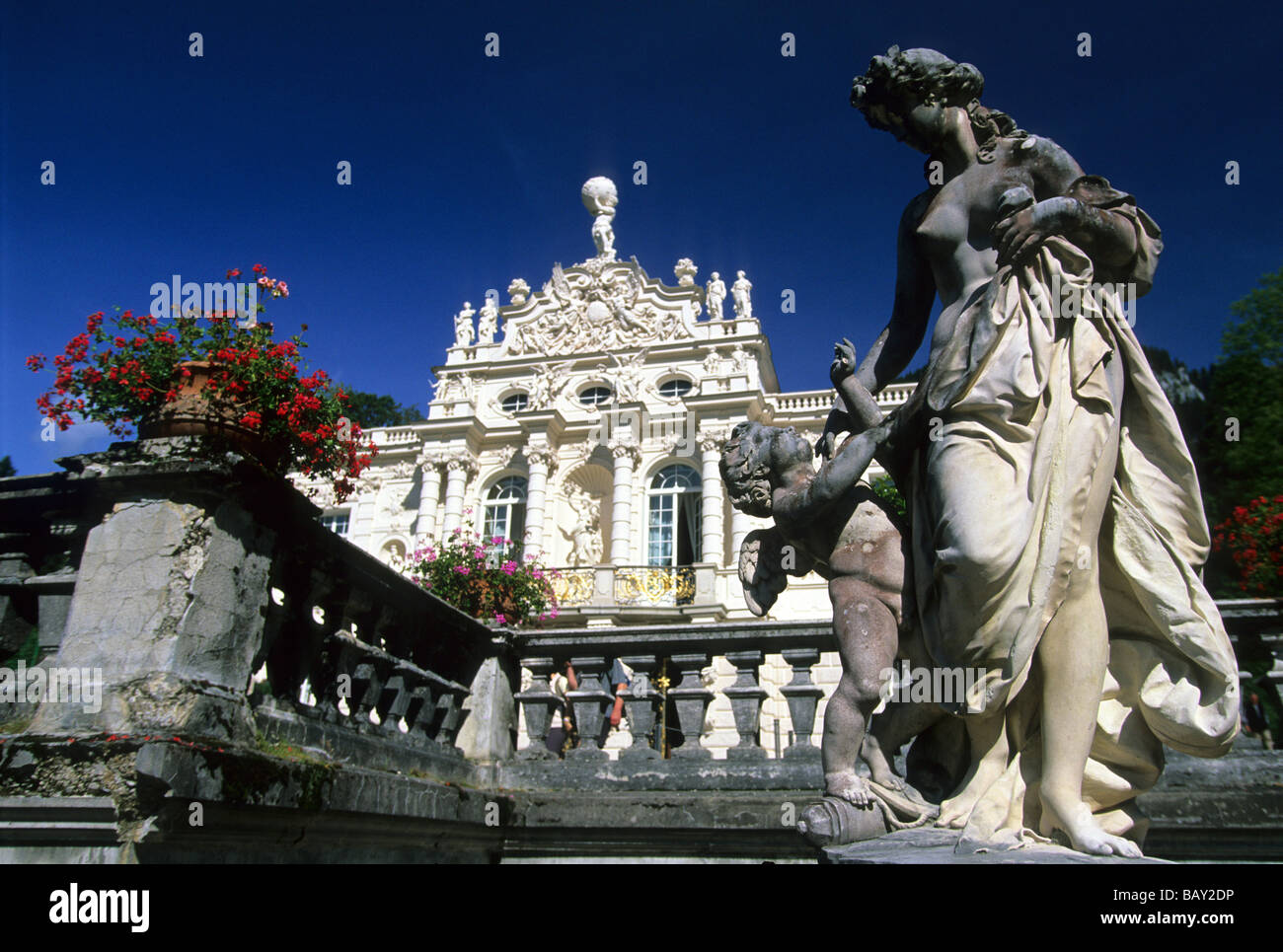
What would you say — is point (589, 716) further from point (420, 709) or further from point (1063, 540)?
point (1063, 540)

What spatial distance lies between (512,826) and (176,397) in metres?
2.57

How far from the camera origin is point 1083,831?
2186 mm

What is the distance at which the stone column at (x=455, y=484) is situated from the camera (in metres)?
26.7

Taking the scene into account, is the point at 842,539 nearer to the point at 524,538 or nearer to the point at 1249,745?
the point at 1249,745

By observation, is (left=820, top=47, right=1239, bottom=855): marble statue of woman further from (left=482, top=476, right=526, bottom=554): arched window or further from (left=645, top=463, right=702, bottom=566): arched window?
(left=482, top=476, right=526, bottom=554): arched window

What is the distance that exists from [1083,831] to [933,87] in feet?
7.83

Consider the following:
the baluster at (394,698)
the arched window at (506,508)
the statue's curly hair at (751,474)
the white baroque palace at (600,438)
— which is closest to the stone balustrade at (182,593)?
the baluster at (394,698)

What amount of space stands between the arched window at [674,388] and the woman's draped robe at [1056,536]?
25220 millimetres

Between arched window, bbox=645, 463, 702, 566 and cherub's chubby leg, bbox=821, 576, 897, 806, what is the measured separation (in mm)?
22488

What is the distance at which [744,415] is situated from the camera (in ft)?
83.0

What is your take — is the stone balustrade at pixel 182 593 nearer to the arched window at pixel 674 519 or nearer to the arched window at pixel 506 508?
the arched window at pixel 674 519

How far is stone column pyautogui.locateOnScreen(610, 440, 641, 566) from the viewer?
82.5 feet

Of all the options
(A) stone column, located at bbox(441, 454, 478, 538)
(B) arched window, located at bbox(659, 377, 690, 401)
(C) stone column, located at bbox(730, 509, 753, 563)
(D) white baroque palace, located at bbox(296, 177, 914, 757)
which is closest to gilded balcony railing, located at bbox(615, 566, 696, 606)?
(D) white baroque palace, located at bbox(296, 177, 914, 757)
